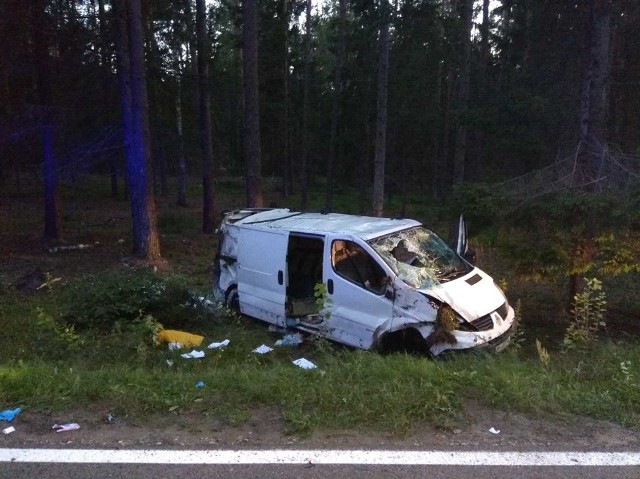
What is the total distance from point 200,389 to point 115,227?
18578mm

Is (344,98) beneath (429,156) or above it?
above

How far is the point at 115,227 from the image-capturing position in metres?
22.3

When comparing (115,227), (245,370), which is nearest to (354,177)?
(115,227)

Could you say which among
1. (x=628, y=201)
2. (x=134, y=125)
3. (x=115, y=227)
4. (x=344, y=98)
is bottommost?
(x=115, y=227)

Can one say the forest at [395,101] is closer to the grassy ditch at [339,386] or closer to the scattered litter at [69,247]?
the scattered litter at [69,247]

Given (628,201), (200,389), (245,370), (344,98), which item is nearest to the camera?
(200,389)

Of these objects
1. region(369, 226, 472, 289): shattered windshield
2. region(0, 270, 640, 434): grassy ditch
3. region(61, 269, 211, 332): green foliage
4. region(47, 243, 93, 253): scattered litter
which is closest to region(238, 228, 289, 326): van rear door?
region(61, 269, 211, 332): green foliage

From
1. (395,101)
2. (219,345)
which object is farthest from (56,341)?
(395,101)

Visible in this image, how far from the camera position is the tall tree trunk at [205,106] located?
20188mm

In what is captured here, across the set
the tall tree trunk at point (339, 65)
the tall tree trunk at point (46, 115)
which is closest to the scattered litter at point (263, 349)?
the tall tree trunk at point (46, 115)

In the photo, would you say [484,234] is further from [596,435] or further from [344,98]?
[344,98]

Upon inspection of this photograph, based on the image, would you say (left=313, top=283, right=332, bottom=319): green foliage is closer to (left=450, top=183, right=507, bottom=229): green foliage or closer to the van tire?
the van tire

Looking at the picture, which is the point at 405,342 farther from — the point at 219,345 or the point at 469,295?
the point at 219,345

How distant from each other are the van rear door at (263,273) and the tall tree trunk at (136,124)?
19.5ft
